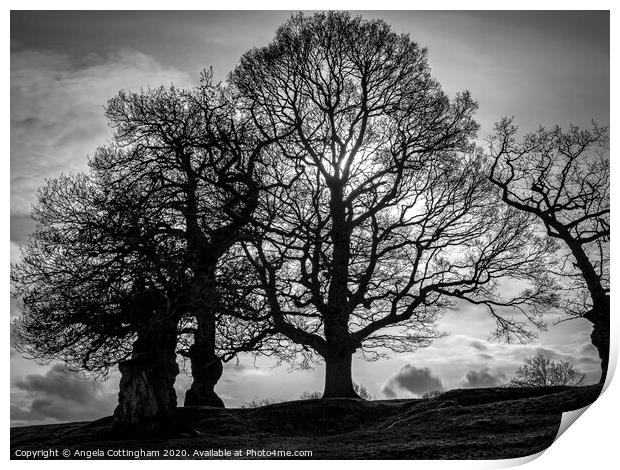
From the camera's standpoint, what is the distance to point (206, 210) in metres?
13.7

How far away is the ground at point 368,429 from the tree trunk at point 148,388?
0.46 m

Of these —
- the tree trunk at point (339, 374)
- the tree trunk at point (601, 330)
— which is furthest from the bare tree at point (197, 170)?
the tree trunk at point (601, 330)

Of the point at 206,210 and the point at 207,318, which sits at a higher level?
the point at 206,210

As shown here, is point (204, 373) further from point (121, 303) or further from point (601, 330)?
point (601, 330)

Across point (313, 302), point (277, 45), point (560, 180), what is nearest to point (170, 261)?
point (313, 302)

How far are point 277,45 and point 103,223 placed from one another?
319 inches

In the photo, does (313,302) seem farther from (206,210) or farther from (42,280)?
(42,280)

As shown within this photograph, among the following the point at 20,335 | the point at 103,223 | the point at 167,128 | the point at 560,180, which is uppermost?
the point at 167,128

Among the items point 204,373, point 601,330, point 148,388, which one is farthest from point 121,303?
point 601,330

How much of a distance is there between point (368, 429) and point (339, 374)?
13.9ft

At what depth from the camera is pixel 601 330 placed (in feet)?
42.9

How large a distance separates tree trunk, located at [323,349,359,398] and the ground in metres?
1.60

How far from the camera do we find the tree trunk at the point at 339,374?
17.9 metres

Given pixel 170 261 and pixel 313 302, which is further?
pixel 313 302
